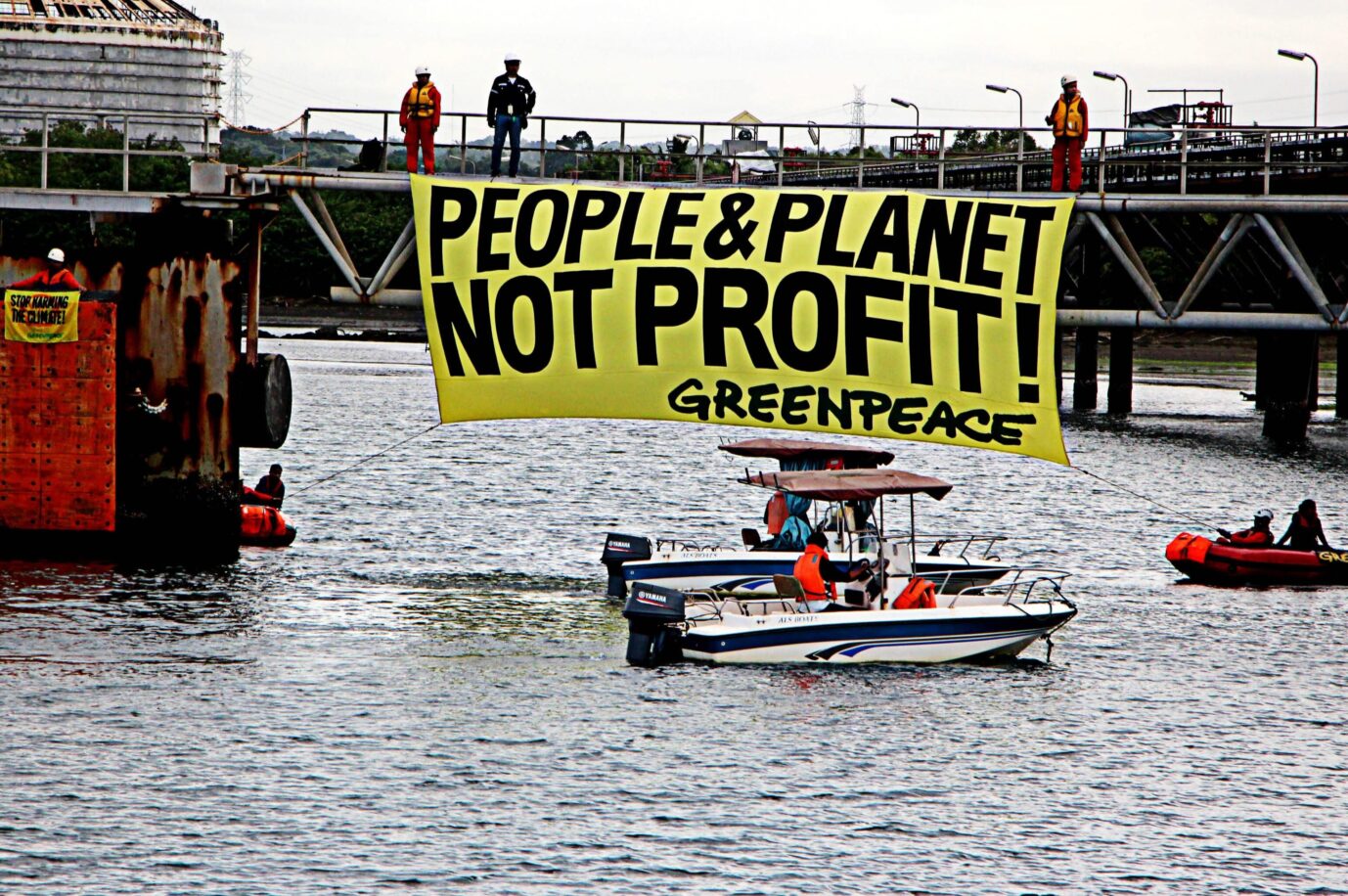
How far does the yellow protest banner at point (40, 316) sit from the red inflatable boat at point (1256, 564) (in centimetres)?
2872

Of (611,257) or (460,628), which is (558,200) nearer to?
(611,257)

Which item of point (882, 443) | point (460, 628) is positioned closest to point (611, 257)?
point (460, 628)

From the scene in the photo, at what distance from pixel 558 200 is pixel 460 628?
11.7 meters

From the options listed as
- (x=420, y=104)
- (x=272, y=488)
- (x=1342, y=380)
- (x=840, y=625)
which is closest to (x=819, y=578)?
(x=840, y=625)

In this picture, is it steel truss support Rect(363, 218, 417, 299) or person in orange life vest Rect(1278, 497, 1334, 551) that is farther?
person in orange life vest Rect(1278, 497, 1334, 551)

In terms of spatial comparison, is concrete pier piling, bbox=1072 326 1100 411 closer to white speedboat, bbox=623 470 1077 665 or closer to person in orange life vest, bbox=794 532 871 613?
white speedboat, bbox=623 470 1077 665

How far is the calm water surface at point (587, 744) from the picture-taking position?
24.2 metres

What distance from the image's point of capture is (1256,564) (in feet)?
149

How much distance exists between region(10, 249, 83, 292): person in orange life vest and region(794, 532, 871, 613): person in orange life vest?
58.4 feet

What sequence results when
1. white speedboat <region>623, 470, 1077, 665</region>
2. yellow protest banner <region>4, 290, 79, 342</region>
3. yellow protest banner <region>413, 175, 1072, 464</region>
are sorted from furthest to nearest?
yellow protest banner <region>4, 290, 79, 342</region> → white speedboat <region>623, 470, 1077, 665</region> → yellow protest banner <region>413, 175, 1072, 464</region>

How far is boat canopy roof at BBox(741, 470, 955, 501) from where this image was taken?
3412 centimetres

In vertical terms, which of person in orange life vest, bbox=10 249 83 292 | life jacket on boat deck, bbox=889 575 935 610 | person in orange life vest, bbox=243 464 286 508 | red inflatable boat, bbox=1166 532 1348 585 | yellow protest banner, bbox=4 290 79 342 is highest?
person in orange life vest, bbox=10 249 83 292

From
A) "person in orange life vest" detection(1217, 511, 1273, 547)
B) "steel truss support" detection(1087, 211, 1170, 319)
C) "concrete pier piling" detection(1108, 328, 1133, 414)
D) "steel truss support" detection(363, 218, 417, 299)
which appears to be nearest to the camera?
"steel truss support" detection(363, 218, 417, 299)

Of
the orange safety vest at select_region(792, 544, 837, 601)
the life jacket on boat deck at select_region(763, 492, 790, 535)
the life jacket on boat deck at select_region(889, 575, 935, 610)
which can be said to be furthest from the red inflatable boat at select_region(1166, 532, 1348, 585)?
the orange safety vest at select_region(792, 544, 837, 601)
